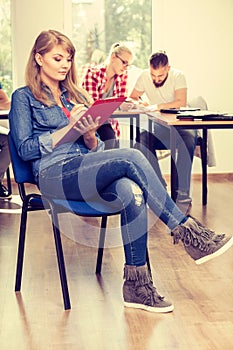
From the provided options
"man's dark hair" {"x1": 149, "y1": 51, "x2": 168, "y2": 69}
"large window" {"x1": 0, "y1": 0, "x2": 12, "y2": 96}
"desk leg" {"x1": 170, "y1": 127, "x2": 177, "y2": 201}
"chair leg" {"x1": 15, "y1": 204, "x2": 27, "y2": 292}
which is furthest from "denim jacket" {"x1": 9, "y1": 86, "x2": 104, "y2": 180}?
"large window" {"x1": 0, "y1": 0, "x2": 12, "y2": 96}

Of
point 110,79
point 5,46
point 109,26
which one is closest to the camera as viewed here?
point 110,79

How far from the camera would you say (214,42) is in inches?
266

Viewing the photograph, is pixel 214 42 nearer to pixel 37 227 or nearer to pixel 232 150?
pixel 232 150

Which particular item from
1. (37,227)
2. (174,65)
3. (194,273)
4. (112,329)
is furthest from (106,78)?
(112,329)

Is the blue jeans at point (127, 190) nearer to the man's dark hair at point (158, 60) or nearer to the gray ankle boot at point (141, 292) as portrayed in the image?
the gray ankle boot at point (141, 292)

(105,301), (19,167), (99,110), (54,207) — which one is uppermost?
(99,110)

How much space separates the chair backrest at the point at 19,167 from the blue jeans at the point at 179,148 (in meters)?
2.04

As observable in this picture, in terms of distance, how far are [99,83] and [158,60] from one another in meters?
0.53

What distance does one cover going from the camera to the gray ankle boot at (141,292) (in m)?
3.04

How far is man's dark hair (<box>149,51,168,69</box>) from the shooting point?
5633mm

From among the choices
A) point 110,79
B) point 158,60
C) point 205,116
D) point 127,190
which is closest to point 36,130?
point 127,190

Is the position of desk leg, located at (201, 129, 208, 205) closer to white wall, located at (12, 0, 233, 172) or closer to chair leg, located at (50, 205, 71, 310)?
white wall, located at (12, 0, 233, 172)

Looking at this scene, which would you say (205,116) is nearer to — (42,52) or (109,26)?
(42,52)

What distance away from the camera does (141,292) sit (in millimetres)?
3066
